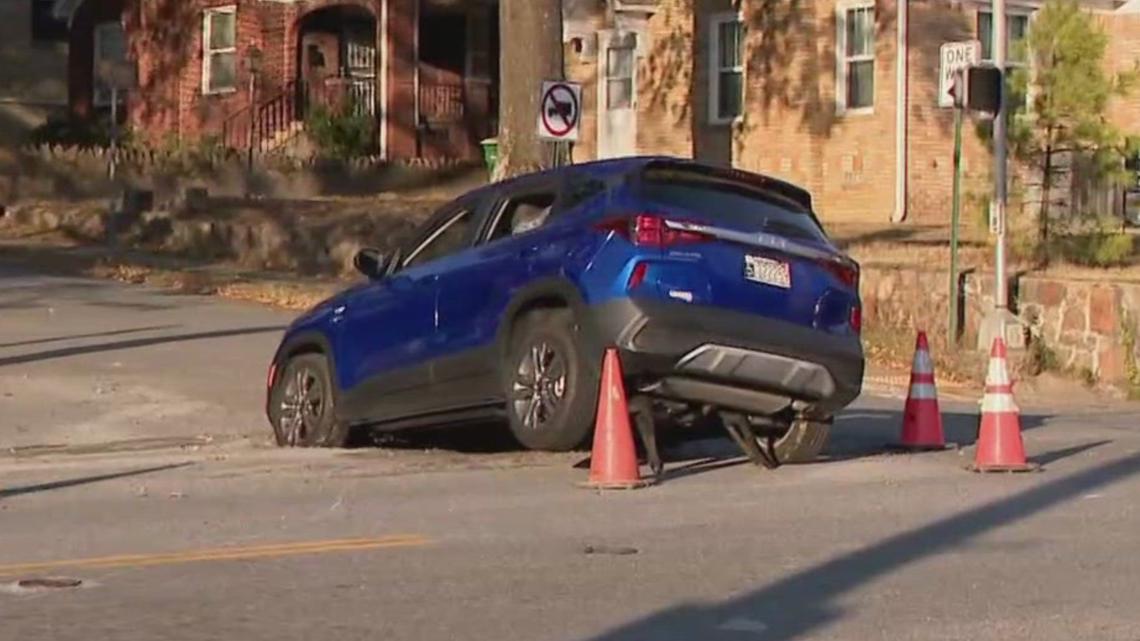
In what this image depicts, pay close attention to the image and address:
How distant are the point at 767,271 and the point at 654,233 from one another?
72 cm

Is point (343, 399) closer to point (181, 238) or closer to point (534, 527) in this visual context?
point (534, 527)

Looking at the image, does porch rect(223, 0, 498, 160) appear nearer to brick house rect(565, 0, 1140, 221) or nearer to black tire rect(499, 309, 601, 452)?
brick house rect(565, 0, 1140, 221)

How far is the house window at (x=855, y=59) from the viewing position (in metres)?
32.2

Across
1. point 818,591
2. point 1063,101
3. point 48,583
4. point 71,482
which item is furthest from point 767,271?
point 1063,101

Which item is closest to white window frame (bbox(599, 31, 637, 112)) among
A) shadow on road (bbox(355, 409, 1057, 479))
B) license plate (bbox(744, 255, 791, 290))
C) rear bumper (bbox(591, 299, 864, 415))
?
shadow on road (bbox(355, 409, 1057, 479))

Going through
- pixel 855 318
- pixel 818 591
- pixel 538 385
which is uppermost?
pixel 855 318

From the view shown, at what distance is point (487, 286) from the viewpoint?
13.5 m

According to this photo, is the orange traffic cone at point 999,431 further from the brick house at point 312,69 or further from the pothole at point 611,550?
the brick house at point 312,69

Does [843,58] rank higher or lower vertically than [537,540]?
higher

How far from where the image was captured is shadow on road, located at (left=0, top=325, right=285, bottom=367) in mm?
19688

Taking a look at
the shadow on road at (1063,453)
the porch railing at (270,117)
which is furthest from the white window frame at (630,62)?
the shadow on road at (1063,453)

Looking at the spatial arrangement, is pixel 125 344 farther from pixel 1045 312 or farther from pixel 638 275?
pixel 638 275

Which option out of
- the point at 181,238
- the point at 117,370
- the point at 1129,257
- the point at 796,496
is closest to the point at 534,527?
the point at 796,496

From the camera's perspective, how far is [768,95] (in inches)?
1319
